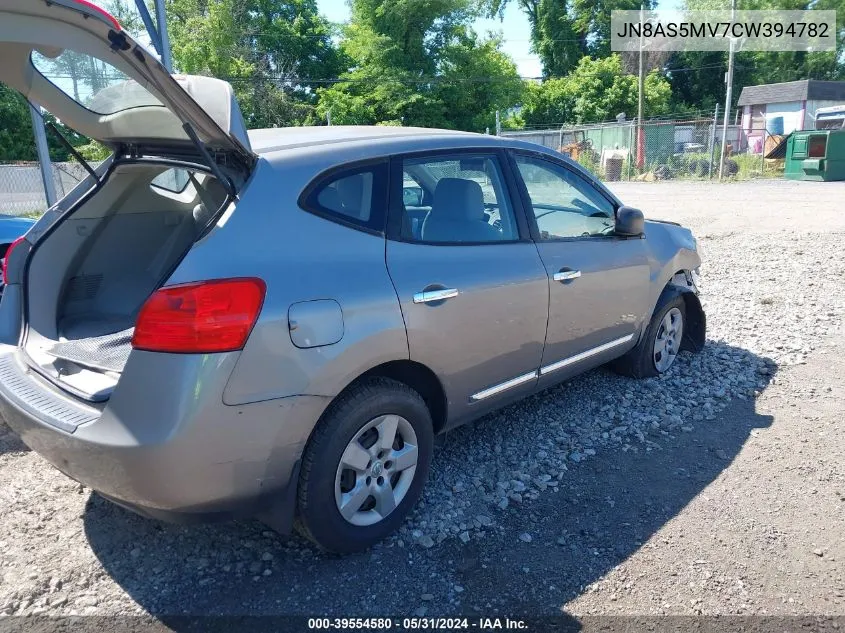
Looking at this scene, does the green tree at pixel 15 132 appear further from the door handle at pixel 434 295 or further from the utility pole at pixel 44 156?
the door handle at pixel 434 295

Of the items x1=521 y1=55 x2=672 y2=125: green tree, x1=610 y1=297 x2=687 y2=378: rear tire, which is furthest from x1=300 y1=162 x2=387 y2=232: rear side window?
x1=521 y1=55 x2=672 y2=125: green tree

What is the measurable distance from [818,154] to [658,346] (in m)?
21.8

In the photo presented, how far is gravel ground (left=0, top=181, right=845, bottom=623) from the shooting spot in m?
2.71

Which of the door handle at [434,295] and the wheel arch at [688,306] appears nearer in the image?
the door handle at [434,295]

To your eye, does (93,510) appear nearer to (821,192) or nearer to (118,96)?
(118,96)

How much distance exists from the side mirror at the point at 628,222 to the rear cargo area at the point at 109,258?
93.2 inches

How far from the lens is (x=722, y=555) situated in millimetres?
2955

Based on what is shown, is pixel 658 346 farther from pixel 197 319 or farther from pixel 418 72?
pixel 418 72

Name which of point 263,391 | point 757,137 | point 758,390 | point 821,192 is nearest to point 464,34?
point 757,137

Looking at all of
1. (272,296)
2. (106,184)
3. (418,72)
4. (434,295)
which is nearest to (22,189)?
(106,184)

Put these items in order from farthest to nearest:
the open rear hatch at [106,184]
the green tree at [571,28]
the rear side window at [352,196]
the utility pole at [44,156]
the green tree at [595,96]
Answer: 1. the green tree at [571,28]
2. the green tree at [595,96]
3. the utility pole at [44,156]
4. the rear side window at [352,196]
5. the open rear hatch at [106,184]

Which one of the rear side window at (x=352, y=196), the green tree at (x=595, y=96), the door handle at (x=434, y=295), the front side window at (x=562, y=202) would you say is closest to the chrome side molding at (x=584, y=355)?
the front side window at (x=562, y=202)

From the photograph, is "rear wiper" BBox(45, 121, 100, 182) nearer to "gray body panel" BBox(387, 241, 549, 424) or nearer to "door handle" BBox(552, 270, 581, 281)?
"gray body panel" BBox(387, 241, 549, 424)

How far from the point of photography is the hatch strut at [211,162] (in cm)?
248
